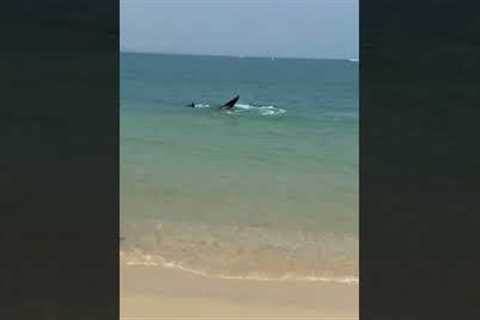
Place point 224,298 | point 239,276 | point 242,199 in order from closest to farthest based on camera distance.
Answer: point 224,298
point 239,276
point 242,199

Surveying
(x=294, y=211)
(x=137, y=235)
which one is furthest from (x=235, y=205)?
(x=137, y=235)

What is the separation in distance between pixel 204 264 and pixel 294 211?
1879 mm

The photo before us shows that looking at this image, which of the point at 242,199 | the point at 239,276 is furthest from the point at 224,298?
the point at 242,199

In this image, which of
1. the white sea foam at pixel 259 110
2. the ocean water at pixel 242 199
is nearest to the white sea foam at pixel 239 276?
the ocean water at pixel 242 199

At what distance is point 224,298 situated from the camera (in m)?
4.31

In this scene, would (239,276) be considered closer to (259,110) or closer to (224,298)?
(224,298)

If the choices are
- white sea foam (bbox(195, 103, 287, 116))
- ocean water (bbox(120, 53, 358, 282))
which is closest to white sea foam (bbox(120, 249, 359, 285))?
ocean water (bbox(120, 53, 358, 282))

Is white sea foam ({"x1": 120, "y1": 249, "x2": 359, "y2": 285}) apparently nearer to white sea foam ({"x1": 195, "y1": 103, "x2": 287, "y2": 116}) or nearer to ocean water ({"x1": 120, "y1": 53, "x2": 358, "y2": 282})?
ocean water ({"x1": 120, "y1": 53, "x2": 358, "y2": 282})

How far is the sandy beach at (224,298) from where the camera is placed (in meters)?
4.04

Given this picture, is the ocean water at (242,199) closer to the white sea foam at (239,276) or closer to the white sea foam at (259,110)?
the white sea foam at (239,276)

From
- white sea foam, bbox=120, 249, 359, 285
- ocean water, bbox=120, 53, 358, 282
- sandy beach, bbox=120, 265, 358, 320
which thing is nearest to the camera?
sandy beach, bbox=120, 265, 358, 320

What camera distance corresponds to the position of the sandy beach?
13.3ft

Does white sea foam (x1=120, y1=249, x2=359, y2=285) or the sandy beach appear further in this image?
white sea foam (x1=120, y1=249, x2=359, y2=285)
